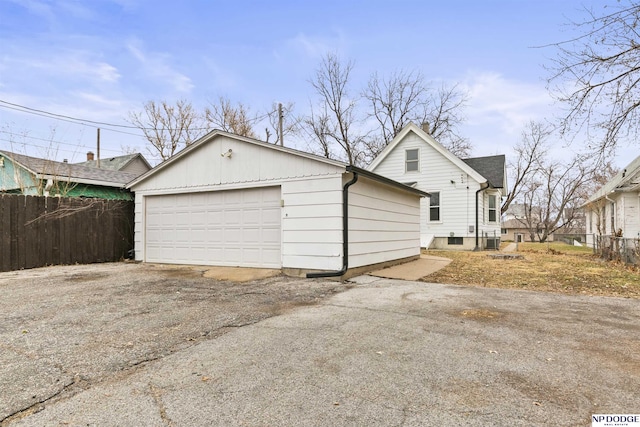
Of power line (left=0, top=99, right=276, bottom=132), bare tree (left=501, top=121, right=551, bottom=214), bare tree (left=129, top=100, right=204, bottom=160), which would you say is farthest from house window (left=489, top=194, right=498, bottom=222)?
bare tree (left=129, top=100, right=204, bottom=160)

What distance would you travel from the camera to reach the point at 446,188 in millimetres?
17062

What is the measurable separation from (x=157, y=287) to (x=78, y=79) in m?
13.5

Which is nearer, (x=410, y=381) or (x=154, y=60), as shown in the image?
(x=410, y=381)

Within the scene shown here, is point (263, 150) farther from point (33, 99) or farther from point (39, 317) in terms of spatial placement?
point (33, 99)

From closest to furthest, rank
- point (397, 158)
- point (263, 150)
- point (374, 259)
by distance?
1. point (263, 150)
2. point (374, 259)
3. point (397, 158)

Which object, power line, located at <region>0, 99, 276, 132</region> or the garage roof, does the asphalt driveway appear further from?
power line, located at <region>0, 99, 276, 132</region>

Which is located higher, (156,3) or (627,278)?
(156,3)

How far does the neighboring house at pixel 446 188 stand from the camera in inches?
A: 653

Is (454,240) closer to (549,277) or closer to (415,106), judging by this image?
(549,277)

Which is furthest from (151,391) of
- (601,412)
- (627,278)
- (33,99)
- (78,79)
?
(33,99)

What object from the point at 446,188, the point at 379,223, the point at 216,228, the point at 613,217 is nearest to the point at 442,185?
the point at 446,188

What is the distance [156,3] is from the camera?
1013 centimetres

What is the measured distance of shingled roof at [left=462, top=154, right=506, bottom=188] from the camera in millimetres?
17812

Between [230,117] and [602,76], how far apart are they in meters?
24.1
